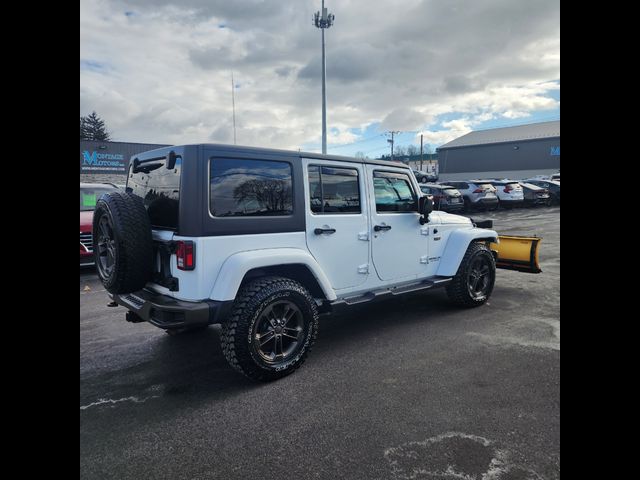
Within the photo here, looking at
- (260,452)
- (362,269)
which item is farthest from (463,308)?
(260,452)

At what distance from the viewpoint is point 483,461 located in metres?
2.33

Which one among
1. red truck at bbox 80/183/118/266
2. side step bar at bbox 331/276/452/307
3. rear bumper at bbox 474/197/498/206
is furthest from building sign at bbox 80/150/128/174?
side step bar at bbox 331/276/452/307

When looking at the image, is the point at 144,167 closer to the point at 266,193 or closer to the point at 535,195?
the point at 266,193

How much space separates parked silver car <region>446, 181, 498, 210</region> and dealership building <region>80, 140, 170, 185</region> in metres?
20.0

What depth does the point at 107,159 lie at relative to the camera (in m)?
28.1

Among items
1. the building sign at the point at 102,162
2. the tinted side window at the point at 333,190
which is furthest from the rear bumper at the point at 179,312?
the building sign at the point at 102,162

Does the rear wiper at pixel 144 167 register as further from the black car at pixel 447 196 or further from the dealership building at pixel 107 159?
the dealership building at pixel 107 159

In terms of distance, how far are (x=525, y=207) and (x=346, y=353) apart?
20683mm

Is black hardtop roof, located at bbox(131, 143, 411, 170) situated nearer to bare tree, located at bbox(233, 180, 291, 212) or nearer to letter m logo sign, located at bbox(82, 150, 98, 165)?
bare tree, located at bbox(233, 180, 291, 212)

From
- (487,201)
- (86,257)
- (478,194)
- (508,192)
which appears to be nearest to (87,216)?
(86,257)
